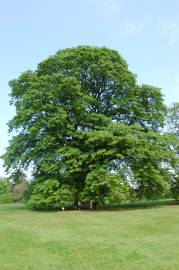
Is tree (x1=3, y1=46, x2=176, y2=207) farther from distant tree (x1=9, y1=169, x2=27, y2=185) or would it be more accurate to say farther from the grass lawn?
the grass lawn

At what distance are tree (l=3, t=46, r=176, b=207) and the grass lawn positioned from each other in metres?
10.5

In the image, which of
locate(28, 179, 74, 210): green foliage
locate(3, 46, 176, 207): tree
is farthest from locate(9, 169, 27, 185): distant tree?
locate(28, 179, 74, 210): green foliage

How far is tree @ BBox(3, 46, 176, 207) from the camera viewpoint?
27625 millimetres

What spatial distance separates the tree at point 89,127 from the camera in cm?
2762

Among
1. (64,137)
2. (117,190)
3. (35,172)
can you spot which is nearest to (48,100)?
(64,137)

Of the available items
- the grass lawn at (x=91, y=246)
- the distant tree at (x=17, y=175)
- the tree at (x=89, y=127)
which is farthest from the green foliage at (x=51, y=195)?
the grass lawn at (x=91, y=246)

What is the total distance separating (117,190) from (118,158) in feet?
10.1

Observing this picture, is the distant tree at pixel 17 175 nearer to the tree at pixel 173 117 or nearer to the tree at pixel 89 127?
Answer: the tree at pixel 89 127

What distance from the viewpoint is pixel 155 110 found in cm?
3219

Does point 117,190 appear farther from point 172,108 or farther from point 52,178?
point 172,108

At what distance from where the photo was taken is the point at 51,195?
27.5 m

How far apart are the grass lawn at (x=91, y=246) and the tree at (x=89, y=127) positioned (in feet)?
34.3

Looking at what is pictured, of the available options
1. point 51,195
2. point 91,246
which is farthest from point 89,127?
point 91,246

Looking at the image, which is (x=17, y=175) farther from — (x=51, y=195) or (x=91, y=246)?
(x=91, y=246)
